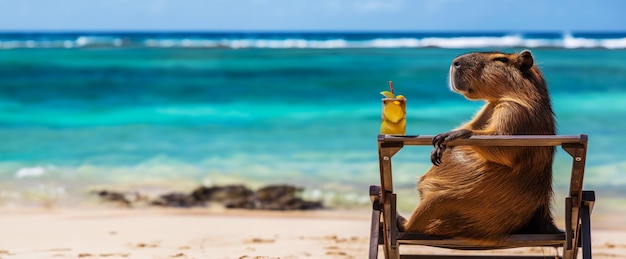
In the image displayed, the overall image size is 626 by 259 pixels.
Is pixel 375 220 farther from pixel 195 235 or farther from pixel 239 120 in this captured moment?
pixel 239 120

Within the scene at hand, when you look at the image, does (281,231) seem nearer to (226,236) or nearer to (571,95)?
(226,236)

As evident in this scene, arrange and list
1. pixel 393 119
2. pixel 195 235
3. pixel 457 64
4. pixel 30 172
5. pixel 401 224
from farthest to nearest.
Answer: pixel 30 172 → pixel 195 235 → pixel 401 224 → pixel 457 64 → pixel 393 119

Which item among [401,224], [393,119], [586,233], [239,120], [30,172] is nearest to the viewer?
[393,119]

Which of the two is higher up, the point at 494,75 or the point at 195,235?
the point at 494,75

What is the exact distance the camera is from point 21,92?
1966 centimetres

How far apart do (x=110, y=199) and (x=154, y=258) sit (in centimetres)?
306

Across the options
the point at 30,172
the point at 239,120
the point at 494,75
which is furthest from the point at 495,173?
the point at 239,120

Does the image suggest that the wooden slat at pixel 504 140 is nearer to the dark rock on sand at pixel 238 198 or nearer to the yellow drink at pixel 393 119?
the yellow drink at pixel 393 119

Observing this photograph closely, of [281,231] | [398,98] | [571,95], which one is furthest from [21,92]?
[398,98]

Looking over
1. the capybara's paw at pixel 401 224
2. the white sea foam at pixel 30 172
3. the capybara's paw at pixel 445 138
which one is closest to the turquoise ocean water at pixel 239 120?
the white sea foam at pixel 30 172

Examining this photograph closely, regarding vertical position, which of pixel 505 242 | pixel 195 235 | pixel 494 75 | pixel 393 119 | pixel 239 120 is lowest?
pixel 505 242

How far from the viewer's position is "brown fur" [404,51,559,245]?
383 cm

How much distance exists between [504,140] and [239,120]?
12.0 meters

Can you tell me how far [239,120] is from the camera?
15.3 m
